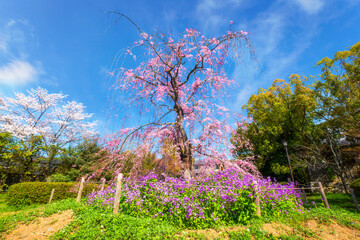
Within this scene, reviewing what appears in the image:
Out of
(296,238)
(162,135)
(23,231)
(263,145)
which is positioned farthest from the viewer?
(263,145)

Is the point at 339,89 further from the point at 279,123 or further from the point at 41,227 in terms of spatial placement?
the point at 41,227

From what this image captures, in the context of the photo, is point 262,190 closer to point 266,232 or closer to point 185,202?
point 266,232

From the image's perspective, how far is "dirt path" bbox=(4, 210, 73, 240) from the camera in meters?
4.50

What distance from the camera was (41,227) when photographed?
4977 millimetres

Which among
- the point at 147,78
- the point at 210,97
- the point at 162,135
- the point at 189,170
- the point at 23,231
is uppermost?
the point at 147,78

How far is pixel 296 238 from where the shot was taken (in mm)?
3709

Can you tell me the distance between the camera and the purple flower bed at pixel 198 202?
14.3 feet

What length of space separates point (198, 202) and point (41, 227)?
4.79 meters

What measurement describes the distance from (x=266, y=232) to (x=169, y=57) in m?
6.77

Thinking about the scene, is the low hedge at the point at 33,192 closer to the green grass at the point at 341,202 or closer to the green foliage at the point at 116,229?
the green foliage at the point at 116,229

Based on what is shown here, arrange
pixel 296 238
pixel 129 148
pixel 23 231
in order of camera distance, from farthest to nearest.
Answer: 1. pixel 129 148
2. pixel 23 231
3. pixel 296 238

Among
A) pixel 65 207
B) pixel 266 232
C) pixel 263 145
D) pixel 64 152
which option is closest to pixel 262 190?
pixel 266 232

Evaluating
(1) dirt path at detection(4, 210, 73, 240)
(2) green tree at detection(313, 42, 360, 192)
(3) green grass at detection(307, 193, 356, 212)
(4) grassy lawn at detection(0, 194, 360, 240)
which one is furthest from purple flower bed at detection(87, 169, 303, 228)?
(2) green tree at detection(313, 42, 360, 192)

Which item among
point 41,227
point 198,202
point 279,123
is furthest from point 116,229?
point 279,123
